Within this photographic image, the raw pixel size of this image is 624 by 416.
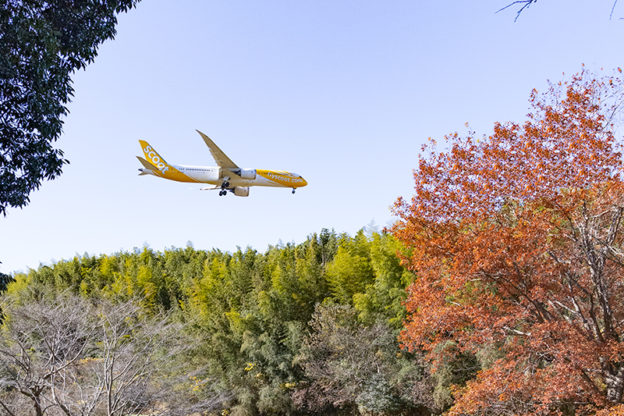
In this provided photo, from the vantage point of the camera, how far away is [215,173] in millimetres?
19266

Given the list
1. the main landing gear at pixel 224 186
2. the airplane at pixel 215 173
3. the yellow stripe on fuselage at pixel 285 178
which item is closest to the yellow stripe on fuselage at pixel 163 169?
the airplane at pixel 215 173

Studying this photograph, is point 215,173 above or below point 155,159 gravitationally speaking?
below

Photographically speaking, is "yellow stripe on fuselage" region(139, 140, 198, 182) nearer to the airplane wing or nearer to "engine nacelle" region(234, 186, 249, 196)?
"engine nacelle" region(234, 186, 249, 196)

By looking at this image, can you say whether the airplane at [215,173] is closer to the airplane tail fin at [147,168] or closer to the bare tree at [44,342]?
the airplane tail fin at [147,168]

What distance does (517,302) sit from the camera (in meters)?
10.1

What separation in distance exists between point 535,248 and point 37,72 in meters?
9.35

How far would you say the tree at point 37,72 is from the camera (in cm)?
700

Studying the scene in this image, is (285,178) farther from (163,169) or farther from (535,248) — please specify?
(535,248)

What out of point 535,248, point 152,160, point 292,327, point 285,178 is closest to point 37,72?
point 535,248

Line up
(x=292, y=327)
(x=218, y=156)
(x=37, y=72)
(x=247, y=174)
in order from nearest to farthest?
(x=37, y=72) < (x=218, y=156) < (x=247, y=174) < (x=292, y=327)

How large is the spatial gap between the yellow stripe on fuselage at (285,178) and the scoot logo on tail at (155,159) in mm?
4227

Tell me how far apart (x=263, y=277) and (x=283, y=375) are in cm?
1244

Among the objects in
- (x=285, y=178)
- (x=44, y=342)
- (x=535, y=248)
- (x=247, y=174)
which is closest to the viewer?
(x=535, y=248)

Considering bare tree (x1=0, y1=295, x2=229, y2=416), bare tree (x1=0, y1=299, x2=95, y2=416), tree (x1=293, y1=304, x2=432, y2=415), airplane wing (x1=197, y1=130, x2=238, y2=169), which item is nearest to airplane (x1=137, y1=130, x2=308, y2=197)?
airplane wing (x1=197, y1=130, x2=238, y2=169)
